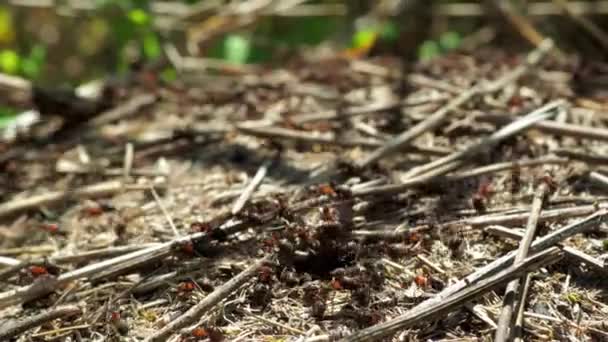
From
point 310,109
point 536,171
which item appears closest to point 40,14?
point 310,109

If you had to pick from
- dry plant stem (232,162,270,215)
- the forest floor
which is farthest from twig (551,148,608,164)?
dry plant stem (232,162,270,215)

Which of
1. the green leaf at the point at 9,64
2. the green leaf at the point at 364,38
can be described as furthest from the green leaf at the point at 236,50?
the green leaf at the point at 9,64

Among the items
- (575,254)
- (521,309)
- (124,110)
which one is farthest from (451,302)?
(124,110)

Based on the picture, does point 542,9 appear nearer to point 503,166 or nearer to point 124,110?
point 503,166

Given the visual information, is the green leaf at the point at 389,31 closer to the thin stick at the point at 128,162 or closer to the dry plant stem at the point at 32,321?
the thin stick at the point at 128,162

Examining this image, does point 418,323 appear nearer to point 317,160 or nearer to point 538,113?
point 317,160

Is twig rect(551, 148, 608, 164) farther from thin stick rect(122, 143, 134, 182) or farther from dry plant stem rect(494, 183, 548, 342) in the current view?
thin stick rect(122, 143, 134, 182)
